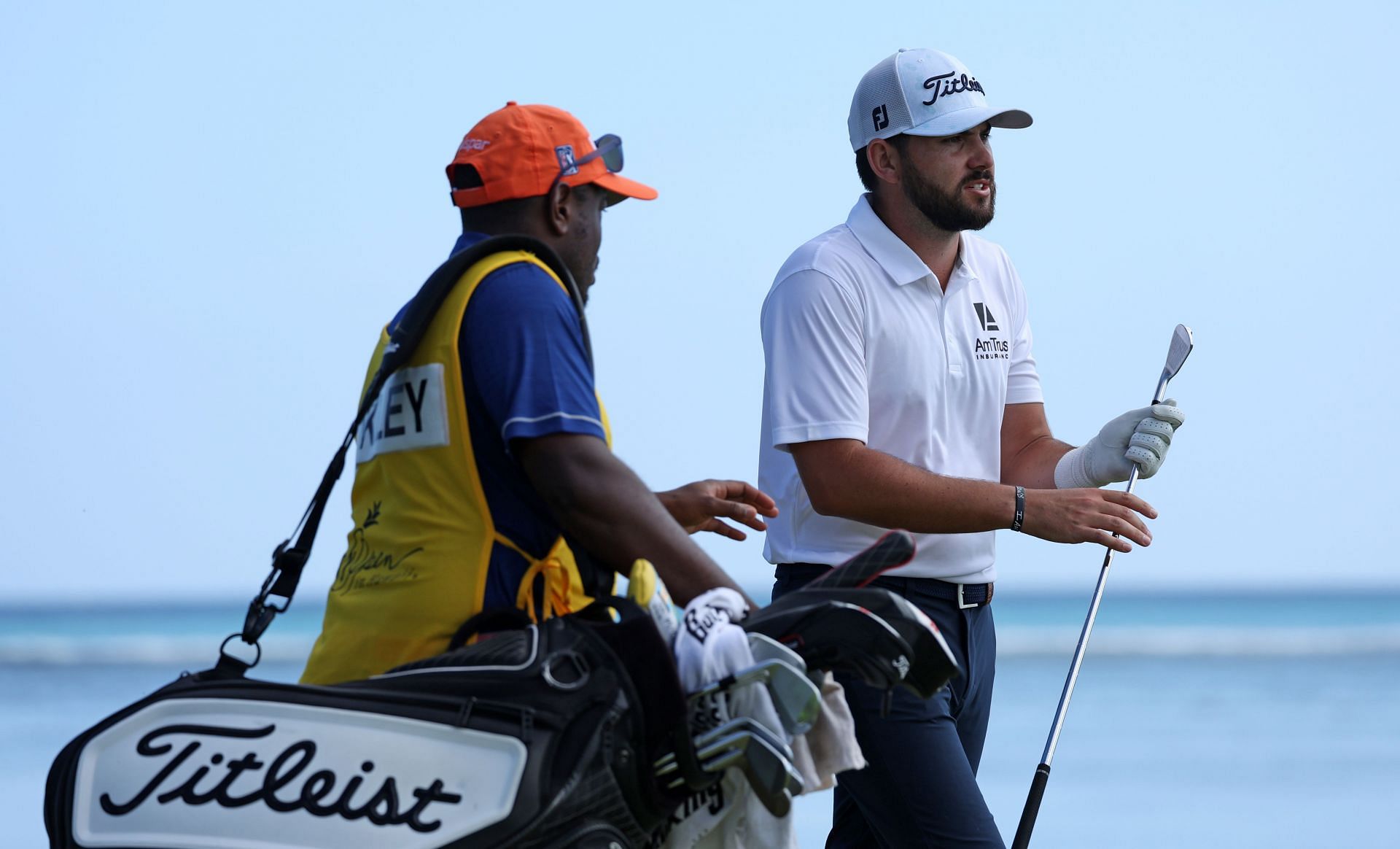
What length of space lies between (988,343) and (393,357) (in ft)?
5.33

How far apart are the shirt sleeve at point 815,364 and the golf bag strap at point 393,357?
3.10 ft

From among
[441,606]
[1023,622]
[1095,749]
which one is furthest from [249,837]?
[1023,622]

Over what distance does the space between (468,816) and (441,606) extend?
34cm

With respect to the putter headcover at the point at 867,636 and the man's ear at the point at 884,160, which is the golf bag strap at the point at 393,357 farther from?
the man's ear at the point at 884,160

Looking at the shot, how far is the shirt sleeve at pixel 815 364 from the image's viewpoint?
3.30 metres

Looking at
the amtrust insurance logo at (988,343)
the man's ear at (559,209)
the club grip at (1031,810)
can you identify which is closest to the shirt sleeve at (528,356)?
the man's ear at (559,209)

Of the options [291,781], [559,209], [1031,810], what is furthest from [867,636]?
[1031,810]

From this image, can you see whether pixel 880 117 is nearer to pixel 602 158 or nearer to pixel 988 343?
pixel 988 343

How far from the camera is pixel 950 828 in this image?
311cm

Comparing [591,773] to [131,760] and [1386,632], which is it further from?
[1386,632]

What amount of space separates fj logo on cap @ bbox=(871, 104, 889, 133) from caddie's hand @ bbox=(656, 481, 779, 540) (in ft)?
3.78

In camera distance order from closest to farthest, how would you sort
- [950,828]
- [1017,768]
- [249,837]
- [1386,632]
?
[249,837]
[950,828]
[1017,768]
[1386,632]

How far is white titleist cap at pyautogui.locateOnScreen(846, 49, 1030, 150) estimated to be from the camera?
3559 millimetres

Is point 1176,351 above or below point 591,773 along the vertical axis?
→ above
